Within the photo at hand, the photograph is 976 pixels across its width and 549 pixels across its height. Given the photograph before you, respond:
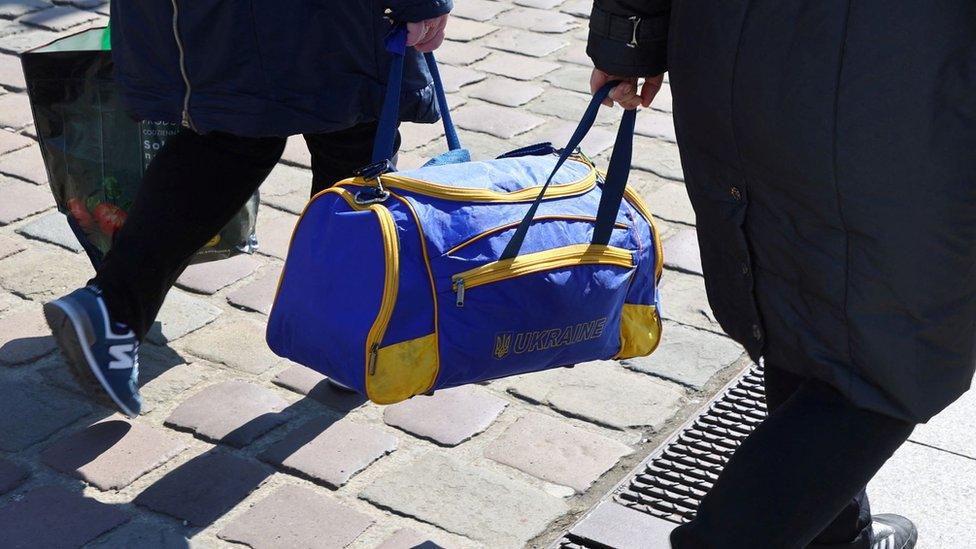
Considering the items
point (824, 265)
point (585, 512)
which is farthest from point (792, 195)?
point (585, 512)

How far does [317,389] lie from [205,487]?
1.56ft

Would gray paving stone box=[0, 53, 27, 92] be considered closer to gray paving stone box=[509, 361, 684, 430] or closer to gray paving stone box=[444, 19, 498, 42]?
gray paving stone box=[444, 19, 498, 42]

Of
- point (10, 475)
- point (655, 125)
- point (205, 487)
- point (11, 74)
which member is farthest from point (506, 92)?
point (10, 475)

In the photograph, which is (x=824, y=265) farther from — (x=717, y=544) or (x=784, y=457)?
(x=717, y=544)

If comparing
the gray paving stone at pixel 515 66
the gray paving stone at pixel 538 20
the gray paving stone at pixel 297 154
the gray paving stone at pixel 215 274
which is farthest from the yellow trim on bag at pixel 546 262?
the gray paving stone at pixel 538 20

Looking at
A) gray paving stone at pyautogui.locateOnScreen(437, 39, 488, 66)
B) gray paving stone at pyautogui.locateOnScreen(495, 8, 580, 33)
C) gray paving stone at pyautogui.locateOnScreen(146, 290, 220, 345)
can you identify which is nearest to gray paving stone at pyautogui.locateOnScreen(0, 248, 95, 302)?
gray paving stone at pyautogui.locateOnScreen(146, 290, 220, 345)

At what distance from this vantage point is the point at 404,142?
186 inches

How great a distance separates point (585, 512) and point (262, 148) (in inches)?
43.5

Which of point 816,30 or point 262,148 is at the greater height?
point 816,30

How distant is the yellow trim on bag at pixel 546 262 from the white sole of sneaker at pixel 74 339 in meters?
0.87

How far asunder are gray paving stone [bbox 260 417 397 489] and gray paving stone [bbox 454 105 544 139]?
185 cm

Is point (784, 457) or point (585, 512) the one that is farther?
point (585, 512)

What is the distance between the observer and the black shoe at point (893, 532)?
2.63 meters

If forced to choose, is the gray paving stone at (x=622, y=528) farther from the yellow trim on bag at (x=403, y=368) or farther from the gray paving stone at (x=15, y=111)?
the gray paving stone at (x=15, y=111)
